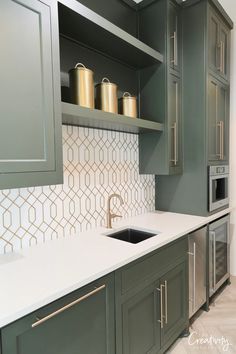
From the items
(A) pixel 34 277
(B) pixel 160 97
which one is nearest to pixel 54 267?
(A) pixel 34 277

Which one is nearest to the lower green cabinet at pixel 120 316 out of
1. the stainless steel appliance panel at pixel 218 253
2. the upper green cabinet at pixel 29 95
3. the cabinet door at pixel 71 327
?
the cabinet door at pixel 71 327

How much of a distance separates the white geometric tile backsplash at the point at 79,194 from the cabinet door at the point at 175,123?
1.23 feet

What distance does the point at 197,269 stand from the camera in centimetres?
200

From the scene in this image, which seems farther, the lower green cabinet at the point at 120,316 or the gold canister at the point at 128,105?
the gold canister at the point at 128,105

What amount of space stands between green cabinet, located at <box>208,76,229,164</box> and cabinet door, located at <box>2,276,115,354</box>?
5.22 ft

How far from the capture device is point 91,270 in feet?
3.78

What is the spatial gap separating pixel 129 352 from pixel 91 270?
2.02ft

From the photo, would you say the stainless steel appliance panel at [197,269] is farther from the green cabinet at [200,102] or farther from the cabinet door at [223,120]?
the cabinet door at [223,120]

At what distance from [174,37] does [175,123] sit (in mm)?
746

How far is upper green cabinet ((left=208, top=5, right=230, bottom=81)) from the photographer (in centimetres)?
215

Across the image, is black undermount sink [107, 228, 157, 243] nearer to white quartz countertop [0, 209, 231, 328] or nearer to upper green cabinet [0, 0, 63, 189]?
white quartz countertop [0, 209, 231, 328]

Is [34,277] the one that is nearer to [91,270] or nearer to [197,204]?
[91,270]

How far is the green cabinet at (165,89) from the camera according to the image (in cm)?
200

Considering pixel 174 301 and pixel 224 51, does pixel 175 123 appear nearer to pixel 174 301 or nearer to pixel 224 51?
pixel 224 51
